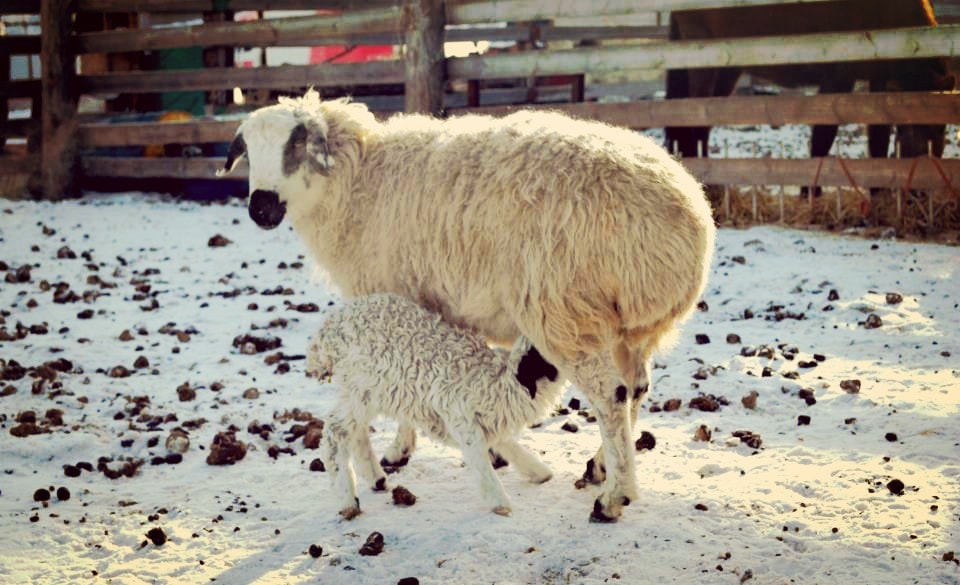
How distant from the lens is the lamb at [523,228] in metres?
4.12

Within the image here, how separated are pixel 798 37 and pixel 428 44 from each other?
11.3 ft

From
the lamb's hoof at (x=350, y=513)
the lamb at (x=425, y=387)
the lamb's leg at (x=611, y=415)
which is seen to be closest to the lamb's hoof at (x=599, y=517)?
the lamb's leg at (x=611, y=415)

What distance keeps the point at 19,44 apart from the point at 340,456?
412 inches

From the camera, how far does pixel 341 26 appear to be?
10.9m

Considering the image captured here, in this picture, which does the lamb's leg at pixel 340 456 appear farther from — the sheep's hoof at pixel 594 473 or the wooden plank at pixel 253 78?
the wooden plank at pixel 253 78

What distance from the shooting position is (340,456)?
4.46 m

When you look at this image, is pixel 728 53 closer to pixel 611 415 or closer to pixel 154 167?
pixel 611 415

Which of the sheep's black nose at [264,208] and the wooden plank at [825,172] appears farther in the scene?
the wooden plank at [825,172]

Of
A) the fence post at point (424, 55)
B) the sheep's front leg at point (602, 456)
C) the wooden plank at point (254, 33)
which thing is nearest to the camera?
the sheep's front leg at point (602, 456)

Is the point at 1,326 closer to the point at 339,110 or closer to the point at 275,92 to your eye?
the point at 339,110

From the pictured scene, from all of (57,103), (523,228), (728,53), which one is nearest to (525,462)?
(523,228)

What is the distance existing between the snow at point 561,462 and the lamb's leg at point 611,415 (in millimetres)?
144

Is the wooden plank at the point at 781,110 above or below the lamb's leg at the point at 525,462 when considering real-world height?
above

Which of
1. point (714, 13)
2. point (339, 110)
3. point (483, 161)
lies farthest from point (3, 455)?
point (714, 13)
